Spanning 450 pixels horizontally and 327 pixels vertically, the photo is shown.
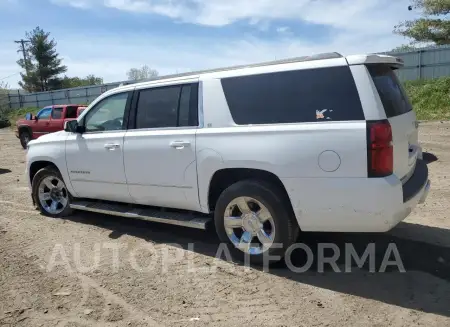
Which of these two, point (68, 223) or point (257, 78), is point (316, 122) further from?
point (68, 223)

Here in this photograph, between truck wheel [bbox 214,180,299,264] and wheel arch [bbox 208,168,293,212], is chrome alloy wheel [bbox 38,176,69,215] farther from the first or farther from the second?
truck wheel [bbox 214,180,299,264]

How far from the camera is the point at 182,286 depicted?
3740 millimetres

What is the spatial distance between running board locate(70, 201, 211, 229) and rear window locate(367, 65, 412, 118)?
83.5 inches

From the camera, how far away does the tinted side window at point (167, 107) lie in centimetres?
439

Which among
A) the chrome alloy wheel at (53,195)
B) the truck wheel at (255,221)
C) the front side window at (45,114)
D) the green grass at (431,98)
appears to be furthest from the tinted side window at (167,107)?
the green grass at (431,98)

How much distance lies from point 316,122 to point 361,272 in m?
1.50

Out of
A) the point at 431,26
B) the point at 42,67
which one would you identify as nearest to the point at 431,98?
the point at 431,26

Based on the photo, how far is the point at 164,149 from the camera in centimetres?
445

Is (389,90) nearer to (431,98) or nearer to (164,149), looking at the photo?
(164,149)

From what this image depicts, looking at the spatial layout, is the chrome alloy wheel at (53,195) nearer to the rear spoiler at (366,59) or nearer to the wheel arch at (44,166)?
the wheel arch at (44,166)

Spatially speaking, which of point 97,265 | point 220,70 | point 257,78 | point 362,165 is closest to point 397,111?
point 362,165

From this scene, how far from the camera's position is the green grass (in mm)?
18041

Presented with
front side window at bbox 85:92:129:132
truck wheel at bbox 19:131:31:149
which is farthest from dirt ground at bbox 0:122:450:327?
truck wheel at bbox 19:131:31:149

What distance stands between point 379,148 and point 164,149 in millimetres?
2207
